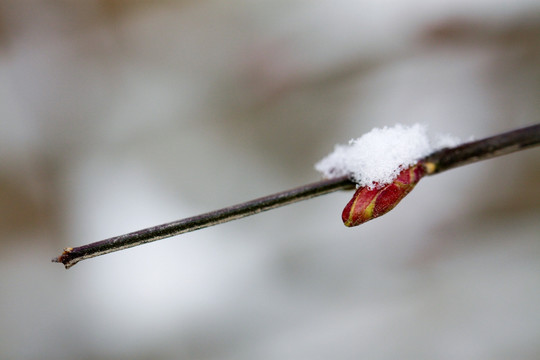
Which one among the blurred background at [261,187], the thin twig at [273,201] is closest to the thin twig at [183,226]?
the thin twig at [273,201]

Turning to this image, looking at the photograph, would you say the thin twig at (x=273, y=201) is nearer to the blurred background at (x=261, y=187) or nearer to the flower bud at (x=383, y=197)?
the flower bud at (x=383, y=197)

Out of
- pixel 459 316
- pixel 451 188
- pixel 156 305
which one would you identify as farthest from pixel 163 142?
pixel 459 316

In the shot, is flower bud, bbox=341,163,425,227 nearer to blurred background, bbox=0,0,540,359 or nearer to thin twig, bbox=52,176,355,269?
thin twig, bbox=52,176,355,269

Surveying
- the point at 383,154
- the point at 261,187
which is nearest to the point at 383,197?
the point at 383,154

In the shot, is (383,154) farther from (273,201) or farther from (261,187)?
(261,187)

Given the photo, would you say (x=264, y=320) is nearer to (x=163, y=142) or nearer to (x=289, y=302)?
(x=289, y=302)

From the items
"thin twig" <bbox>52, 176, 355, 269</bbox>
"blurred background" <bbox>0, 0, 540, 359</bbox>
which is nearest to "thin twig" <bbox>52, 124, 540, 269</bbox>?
"thin twig" <bbox>52, 176, 355, 269</bbox>
